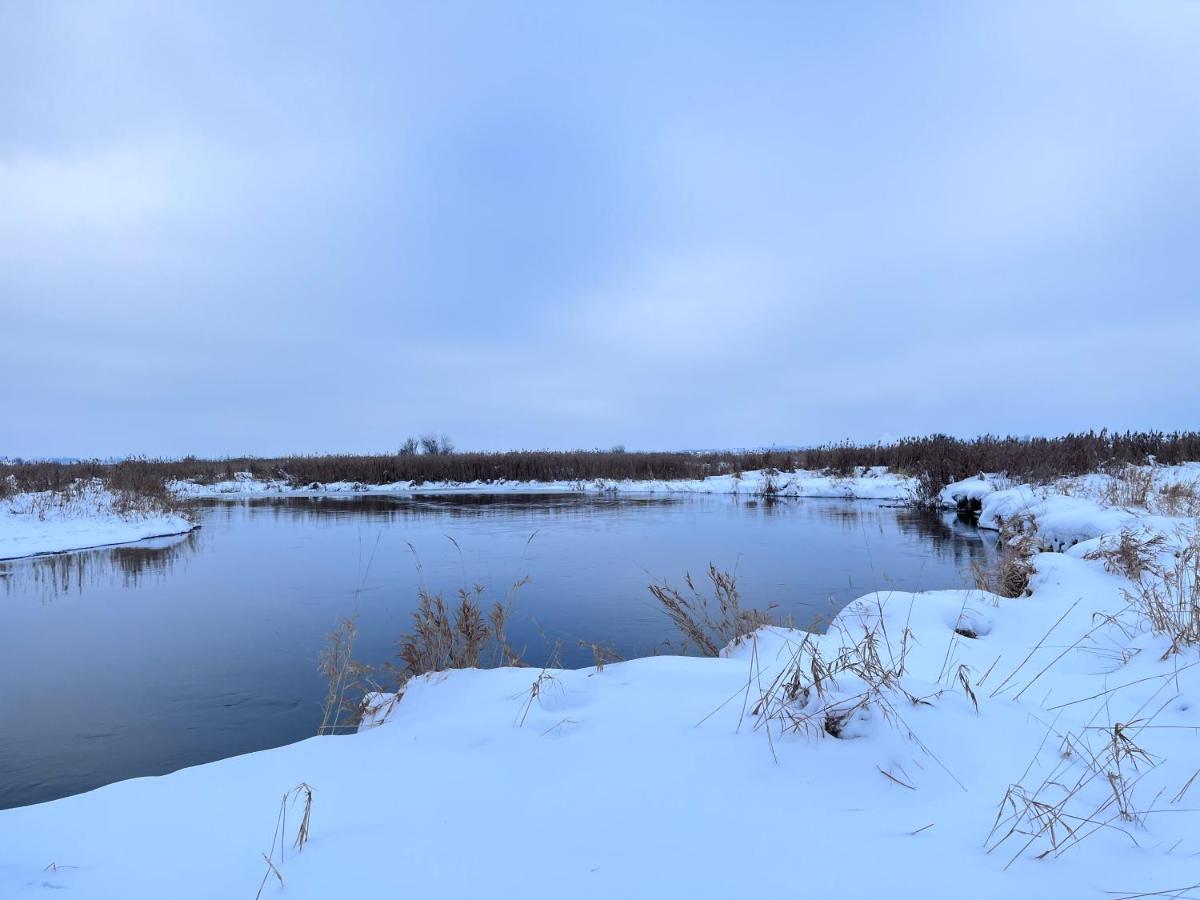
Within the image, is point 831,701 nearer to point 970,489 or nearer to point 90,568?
point 90,568

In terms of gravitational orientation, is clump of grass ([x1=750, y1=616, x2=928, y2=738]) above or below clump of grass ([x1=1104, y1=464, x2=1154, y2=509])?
below

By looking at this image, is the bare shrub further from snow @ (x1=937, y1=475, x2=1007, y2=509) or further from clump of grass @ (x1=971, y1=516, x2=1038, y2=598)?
clump of grass @ (x1=971, y1=516, x2=1038, y2=598)

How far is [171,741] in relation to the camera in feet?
12.0

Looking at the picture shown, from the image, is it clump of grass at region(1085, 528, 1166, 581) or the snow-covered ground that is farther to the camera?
clump of grass at region(1085, 528, 1166, 581)

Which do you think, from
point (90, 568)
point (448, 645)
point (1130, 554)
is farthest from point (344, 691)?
point (90, 568)

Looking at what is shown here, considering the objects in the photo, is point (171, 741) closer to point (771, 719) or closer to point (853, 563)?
point (771, 719)

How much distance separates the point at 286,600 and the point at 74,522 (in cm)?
911

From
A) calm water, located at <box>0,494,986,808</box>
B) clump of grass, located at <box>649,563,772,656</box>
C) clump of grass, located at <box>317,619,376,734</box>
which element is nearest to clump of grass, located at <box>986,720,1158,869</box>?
clump of grass, located at <box>649,563,772,656</box>

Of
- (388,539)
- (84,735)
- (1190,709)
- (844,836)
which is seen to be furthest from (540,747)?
(388,539)

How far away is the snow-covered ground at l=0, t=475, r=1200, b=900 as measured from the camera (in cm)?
155

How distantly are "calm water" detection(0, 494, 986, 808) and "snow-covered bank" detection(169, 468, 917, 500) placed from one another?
634 centimetres

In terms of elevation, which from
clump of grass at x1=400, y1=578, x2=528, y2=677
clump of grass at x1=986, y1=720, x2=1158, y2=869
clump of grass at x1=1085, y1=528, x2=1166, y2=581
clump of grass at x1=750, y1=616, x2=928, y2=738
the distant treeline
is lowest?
clump of grass at x1=400, y1=578, x2=528, y2=677

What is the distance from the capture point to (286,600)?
6.92 metres

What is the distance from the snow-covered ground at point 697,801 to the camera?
1550 mm
